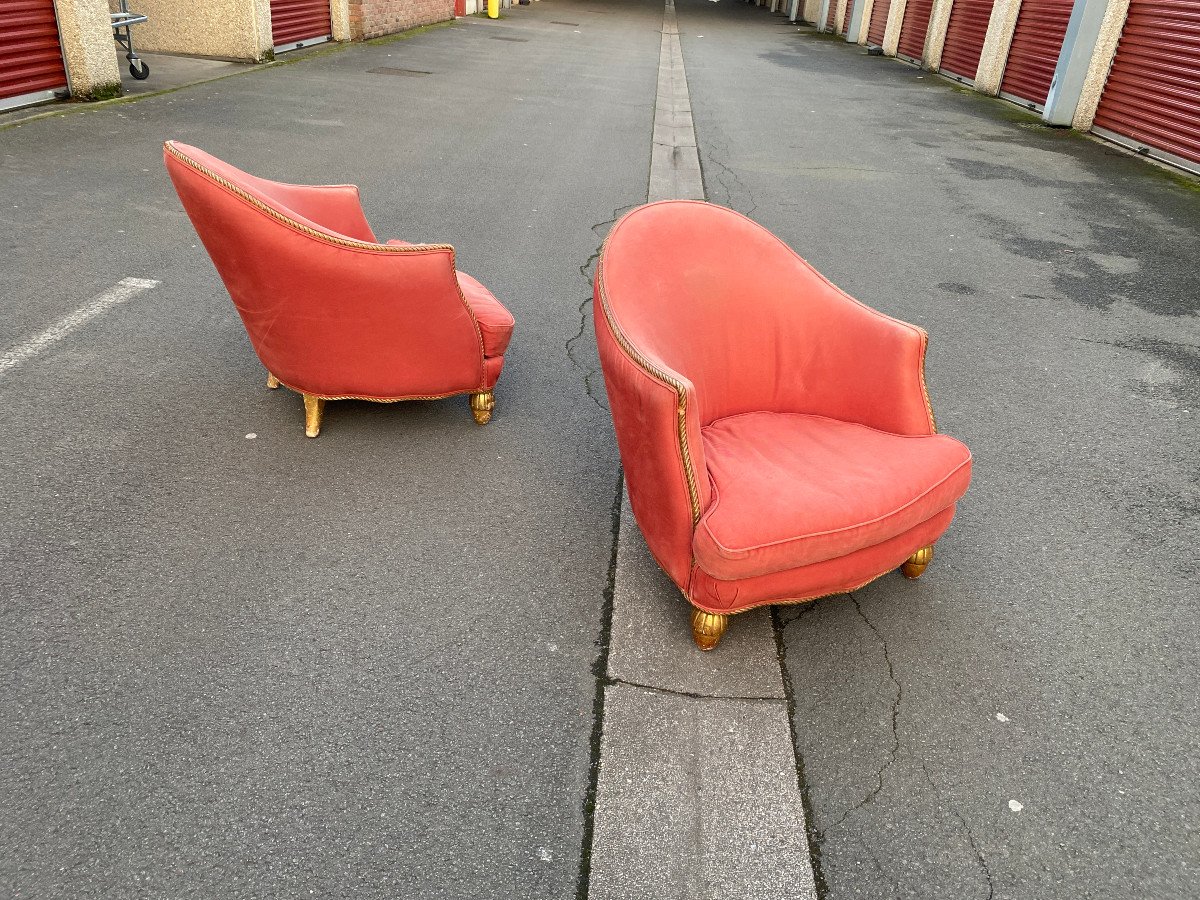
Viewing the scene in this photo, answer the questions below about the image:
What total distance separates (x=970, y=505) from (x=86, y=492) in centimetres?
332

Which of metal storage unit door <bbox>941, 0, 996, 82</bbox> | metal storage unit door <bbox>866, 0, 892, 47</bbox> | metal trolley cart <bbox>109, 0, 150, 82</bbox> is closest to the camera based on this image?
metal trolley cart <bbox>109, 0, 150, 82</bbox>

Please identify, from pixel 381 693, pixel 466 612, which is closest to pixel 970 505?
pixel 466 612

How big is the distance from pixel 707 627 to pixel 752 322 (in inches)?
45.2

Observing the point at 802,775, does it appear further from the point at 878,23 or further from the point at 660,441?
the point at 878,23

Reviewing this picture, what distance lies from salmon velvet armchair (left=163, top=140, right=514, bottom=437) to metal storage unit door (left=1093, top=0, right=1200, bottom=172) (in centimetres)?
910

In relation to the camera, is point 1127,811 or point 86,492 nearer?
point 1127,811

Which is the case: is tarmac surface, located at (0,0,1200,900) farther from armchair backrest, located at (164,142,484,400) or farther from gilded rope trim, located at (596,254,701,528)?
gilded rope trim, located at (596,254,701,528)

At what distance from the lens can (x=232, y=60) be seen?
42.2 feet

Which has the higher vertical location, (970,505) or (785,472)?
(785,472)

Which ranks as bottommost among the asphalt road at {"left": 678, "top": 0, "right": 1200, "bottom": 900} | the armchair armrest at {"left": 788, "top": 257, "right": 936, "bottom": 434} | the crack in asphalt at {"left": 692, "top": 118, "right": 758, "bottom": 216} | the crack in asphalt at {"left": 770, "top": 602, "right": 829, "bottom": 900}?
the crack in asphalt at {"left": 770, "top": 602, "right": 829, "bottom": 900}

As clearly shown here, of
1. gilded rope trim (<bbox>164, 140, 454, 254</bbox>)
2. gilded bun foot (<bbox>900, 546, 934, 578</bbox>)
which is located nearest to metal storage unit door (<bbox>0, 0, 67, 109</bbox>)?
gilded rope trim (<bbox>164, 140, 454, 254</bbox>)

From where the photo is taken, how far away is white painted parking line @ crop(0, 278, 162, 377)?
4070 mm

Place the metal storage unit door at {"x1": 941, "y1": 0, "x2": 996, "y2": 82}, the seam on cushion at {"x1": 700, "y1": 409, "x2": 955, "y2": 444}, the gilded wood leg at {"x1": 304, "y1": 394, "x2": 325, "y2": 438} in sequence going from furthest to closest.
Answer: the metal storage unit door at {"x1": 941, "y1": 0, "x2": 996, "y2": 82} → the gilded wood leg at {"x1": 304, "y1": 394, "x2": 325, "y2": 438} → the seam on cushion at {"x1": 700, "y1": 409, "x2": 955, "y2": 444}

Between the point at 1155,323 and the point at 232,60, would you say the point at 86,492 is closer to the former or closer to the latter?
the point at 1155,323
